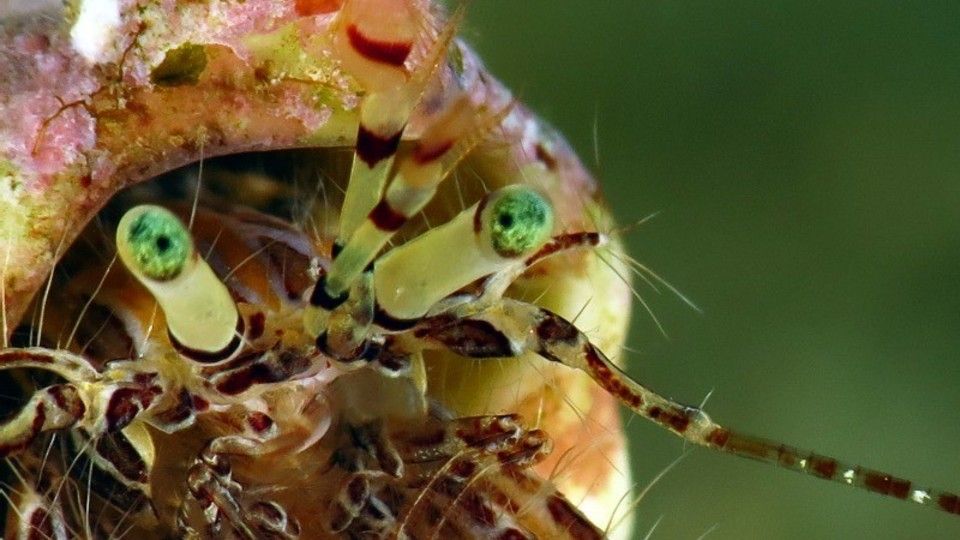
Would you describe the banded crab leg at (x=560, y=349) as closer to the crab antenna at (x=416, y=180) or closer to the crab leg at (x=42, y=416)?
the crab antenna at (x=416, y=180)

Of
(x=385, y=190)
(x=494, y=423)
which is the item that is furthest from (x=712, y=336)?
(x=385, y=190)

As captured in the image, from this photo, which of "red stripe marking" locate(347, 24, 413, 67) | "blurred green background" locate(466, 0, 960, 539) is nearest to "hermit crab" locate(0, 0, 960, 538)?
"red stripe marking" locate(347, 24, 413, 67)

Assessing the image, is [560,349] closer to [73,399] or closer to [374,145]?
[374,145]

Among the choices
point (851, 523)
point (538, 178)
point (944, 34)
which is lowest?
point (851, 523)

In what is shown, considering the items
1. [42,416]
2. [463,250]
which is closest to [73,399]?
[42,416]

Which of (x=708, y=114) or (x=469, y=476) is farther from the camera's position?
(x=708, y=114)

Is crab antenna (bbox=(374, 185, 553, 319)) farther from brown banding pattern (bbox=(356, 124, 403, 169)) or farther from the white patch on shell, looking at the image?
the white patch on shell

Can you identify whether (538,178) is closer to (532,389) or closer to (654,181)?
(532,389)
